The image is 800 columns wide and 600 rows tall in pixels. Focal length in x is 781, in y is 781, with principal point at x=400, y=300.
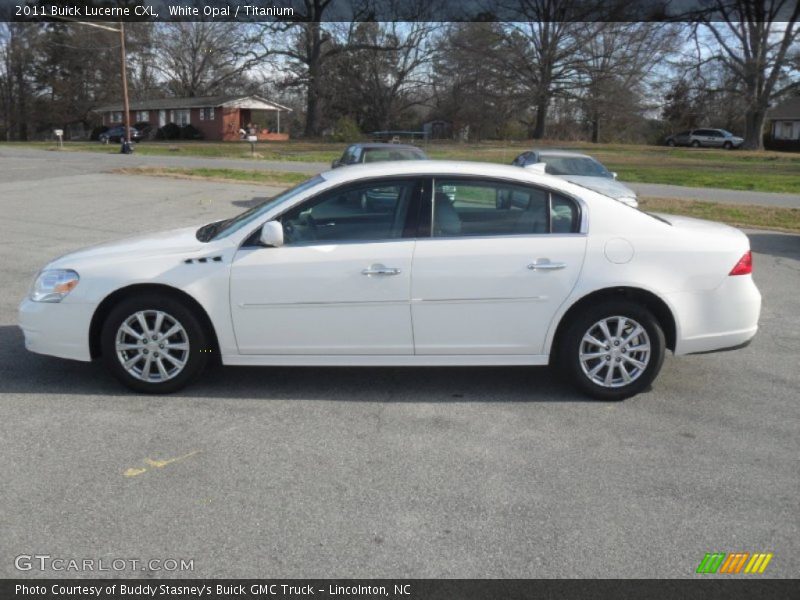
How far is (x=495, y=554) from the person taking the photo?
133 inches

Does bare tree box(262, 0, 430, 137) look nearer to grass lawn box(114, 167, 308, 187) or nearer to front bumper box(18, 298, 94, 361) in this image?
grass lawn box(114, 167, 308, 187)

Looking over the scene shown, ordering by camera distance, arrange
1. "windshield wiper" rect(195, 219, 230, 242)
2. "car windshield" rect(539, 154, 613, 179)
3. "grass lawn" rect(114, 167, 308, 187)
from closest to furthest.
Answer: "windshield wiper" rect(195, 219, 230, 242) → "car windshield" rect(539, 154, 613, 179) → "grass lawn" rect(114, 167, 308, 187)

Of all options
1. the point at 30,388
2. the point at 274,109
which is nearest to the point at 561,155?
the point at 30,388

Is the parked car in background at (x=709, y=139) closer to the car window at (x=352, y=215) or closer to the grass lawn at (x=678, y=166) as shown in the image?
the grass lawn at (x=678, y=166)

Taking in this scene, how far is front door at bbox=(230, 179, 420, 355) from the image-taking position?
5062mm

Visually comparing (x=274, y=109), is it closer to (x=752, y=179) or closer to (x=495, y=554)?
(x=752, y=179)

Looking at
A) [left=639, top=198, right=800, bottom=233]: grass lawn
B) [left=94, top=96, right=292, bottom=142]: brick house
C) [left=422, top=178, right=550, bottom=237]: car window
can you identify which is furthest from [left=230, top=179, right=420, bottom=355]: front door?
[left=94, top=96, right=292, bottom=142]: brick house

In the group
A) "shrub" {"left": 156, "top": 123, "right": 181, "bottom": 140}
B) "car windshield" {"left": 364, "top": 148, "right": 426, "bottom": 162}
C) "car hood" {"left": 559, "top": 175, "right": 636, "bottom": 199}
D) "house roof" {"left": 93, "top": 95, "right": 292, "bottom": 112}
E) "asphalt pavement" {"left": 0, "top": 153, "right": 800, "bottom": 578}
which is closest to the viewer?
"asphalt pavement" {"left": 0, "top": 153, "right": 800, "bottom": 578}

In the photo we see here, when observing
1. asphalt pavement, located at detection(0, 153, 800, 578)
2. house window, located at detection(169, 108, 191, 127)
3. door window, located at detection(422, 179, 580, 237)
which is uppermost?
house window, located at detection(169, 108, 191, 127)

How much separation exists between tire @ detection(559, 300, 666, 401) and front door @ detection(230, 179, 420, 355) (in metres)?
1.09

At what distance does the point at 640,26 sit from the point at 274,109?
3093 centimetres

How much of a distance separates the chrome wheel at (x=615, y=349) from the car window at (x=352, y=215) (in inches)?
57.7

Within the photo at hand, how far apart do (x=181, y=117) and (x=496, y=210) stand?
66.2m
